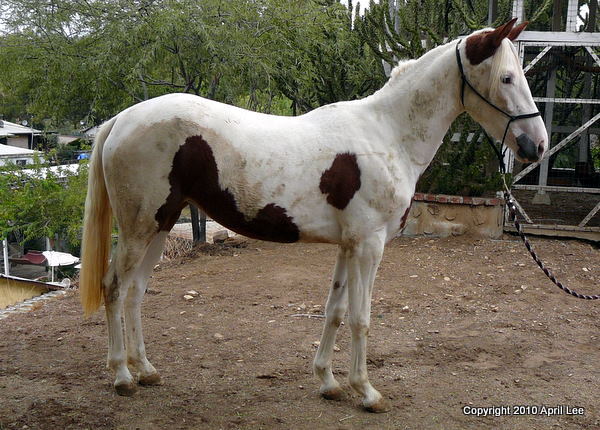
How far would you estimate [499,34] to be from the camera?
120 inches

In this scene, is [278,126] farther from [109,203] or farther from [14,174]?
[14,174]

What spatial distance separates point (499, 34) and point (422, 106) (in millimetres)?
559

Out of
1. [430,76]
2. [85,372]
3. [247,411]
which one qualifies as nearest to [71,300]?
[85,372]

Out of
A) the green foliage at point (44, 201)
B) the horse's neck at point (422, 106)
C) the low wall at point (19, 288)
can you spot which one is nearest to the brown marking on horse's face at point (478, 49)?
the horse's neck at point (422, 106)

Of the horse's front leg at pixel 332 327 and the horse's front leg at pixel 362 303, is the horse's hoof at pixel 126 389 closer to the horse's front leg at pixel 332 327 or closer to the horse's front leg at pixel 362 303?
Answer: the horse's front leg at pixel 332 327

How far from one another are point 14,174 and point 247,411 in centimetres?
1139

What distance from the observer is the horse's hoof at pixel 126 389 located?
11.3 ft

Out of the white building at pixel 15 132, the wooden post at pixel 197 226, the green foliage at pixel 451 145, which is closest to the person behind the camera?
the green foliage at pixel 451 145

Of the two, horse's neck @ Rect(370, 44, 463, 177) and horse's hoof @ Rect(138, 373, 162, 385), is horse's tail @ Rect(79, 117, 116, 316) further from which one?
horse's neck @ Rect(370, 44, 463, 177)

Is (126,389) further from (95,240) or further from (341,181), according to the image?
(341,181)

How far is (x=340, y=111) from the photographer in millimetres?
3391

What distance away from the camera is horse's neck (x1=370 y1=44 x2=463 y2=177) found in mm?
3297

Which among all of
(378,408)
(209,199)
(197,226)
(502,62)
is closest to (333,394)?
(378,408)
